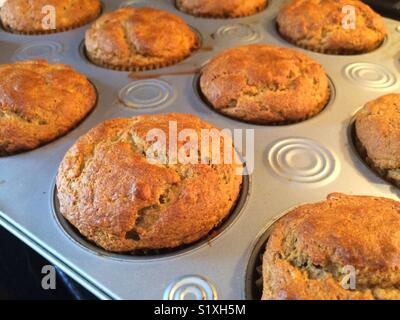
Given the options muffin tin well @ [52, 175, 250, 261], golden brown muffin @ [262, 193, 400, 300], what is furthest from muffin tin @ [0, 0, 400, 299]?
golden brown muffin @ [262, 193, 400, 300]

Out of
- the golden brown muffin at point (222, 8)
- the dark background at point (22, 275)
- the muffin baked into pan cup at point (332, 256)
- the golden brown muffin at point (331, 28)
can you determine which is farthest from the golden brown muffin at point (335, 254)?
the golden brown muffin at point (222, 8)

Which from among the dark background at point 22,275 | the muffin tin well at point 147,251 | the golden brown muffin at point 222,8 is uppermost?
the golden brown muffin at point 222,8

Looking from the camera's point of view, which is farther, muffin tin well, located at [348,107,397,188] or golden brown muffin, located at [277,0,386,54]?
golden brown muffin, located at [277,0,386,54]

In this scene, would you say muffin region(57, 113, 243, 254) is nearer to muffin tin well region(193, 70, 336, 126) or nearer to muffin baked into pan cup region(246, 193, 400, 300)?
muffin baked into pan cup region(246, 193, 400, 300)

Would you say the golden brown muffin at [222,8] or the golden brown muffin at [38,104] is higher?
the golden brown muffin at [222,8]

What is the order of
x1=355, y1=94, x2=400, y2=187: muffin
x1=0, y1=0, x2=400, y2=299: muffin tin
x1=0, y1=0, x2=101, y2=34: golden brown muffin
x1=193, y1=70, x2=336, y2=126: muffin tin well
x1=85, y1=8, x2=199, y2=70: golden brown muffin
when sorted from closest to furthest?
x1=0, y1=0, x2=400, y2=299: muffin tin
x1=355, y1=94, x2=400, y2=187: muffin
x1=193, y1=70, x2=336, y2=126: muffin tin well
x1=85, y1=8, x2=199, y2=70: golden brown muffin
x1=0, y1=0, x2=101, y2=34: golden brown muffin

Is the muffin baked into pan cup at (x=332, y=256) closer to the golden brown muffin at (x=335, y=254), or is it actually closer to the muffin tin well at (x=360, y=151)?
the golden brown muffin at (x=335, y=254)
